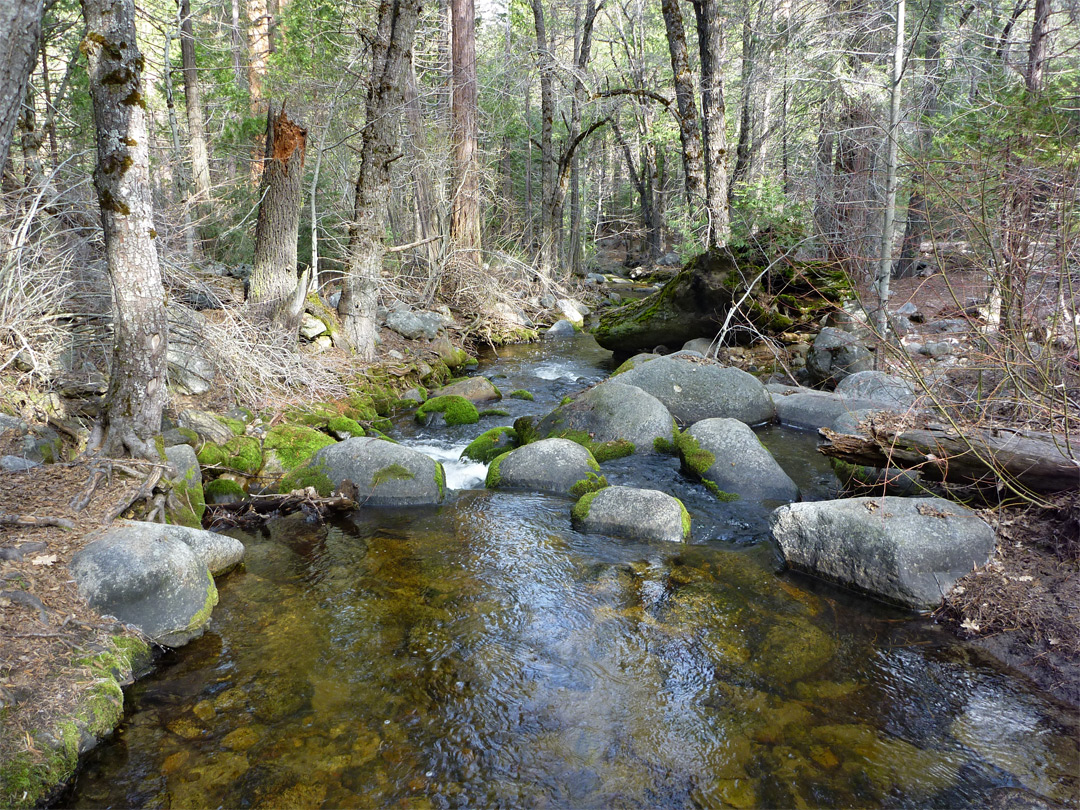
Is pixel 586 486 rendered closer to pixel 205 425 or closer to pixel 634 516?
pixel 634 516

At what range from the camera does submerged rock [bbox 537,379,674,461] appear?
7.45 metres

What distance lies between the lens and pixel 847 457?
522 cm

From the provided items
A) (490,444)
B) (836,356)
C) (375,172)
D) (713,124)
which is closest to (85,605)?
(490,444)

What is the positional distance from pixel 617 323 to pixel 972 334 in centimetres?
771

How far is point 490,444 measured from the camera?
7.64 meters

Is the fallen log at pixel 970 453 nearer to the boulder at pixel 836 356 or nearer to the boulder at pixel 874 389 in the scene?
the boulder at pixel 874 389

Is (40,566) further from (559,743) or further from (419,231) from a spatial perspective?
(419,231)

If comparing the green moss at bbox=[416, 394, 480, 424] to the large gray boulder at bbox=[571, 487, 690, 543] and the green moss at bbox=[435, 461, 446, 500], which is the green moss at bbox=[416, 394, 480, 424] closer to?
the green moss at bbox=[435, 461, 446, 500]

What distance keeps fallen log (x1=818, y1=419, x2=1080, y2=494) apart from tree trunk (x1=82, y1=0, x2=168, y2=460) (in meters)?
5.17

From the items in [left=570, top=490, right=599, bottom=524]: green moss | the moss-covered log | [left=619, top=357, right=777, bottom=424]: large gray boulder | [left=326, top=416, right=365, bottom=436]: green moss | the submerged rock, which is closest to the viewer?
[left=570, top=490, right=599, bottom=524]: green moss

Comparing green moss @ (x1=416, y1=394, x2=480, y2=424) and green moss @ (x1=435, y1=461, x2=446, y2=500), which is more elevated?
green moss @ (x1=416, y1=394, x2=480, y2=424)

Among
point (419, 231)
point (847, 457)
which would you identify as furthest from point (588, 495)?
point (419, 231)

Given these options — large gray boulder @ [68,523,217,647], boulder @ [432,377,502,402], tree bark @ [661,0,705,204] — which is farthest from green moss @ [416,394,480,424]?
tree bark @ [661,0,705,204]

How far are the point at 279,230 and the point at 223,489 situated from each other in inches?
170
